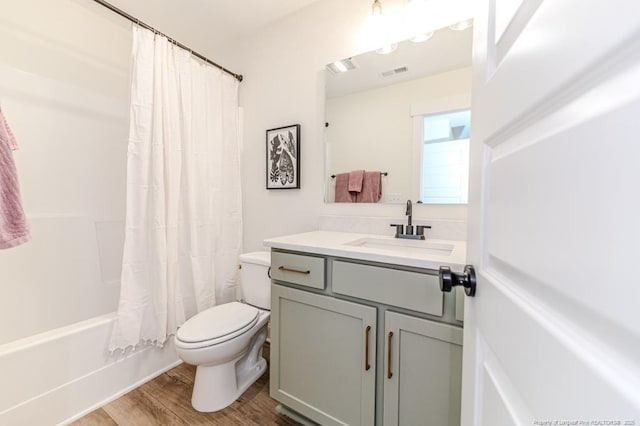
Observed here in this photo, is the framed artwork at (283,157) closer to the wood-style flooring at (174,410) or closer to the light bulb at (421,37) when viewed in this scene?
the light bulb at (421,37)

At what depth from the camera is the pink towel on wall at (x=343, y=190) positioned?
5.53ft

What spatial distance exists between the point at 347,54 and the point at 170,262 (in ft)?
5.62

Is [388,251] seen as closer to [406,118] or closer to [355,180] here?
[355,180]

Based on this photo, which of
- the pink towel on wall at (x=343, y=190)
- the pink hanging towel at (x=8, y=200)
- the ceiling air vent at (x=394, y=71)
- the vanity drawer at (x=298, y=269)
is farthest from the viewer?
the pink towel on wall at (x=343, y=190)

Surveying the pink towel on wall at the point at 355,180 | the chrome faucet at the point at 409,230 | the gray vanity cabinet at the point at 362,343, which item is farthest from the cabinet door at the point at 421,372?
the pink towel on wall at the point at 355,180

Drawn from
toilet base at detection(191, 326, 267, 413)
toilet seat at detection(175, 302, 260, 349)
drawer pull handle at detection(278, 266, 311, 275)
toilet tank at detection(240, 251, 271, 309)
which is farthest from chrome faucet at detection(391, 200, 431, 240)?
toilet base at detection(191, 326, 267, 413)

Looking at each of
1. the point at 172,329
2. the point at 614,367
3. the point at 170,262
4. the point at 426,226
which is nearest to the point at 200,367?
the point at 172,329

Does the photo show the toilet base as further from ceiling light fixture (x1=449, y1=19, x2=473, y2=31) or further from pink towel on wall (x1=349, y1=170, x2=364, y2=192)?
ceiling light fixture (x1=449, y1=19, x2=473, y2=31)

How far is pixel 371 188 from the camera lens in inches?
63.4


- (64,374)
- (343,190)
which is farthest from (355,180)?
(64,374)

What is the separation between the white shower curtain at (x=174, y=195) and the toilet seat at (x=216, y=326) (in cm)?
31

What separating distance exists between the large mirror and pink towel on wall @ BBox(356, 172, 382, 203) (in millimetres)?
32

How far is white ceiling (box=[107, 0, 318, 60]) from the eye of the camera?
5.74ft

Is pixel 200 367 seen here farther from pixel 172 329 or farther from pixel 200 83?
pixel 200 83
